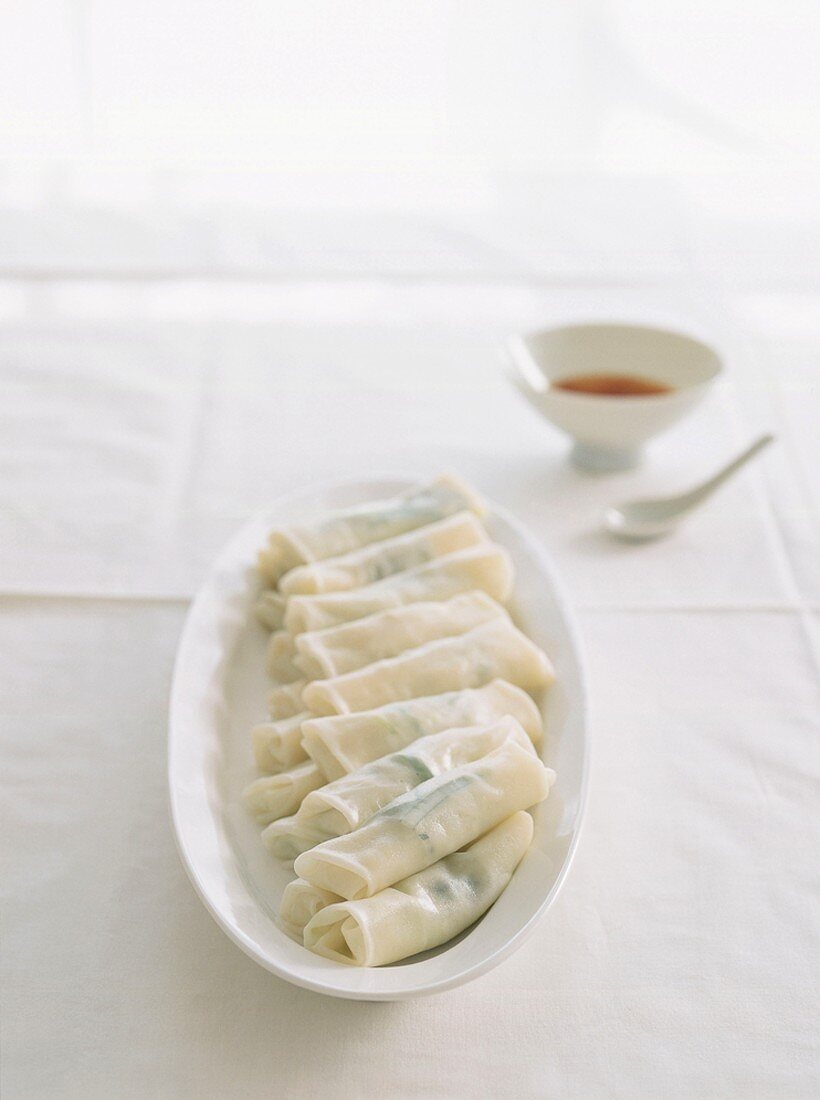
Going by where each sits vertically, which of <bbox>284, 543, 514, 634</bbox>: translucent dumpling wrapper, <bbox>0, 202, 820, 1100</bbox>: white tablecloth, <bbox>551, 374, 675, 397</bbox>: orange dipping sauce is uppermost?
<bbox>551, 374, 675, 397</bbox>: orange dipping sauce

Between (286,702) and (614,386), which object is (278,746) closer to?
(286,702)

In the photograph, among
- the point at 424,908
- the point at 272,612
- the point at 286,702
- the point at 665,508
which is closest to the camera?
the point at 424,908

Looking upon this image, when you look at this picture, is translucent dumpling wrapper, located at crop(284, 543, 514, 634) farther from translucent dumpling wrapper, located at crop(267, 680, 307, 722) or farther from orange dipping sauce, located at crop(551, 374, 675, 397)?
orange dipping sauce, located at crop(551, 374, 675, 397)

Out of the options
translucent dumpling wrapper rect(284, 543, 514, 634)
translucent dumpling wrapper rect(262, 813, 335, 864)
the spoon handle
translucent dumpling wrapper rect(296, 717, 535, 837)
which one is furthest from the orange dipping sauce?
translucent dumpling wrapper rect(262, 813, 335, 864)

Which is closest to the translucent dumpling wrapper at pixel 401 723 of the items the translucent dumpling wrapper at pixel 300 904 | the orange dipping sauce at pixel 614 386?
the translucent dumpling wrapper at pixel 300 904

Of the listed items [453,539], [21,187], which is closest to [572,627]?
[453,539]

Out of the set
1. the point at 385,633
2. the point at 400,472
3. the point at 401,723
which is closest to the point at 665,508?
the point at 400,472
